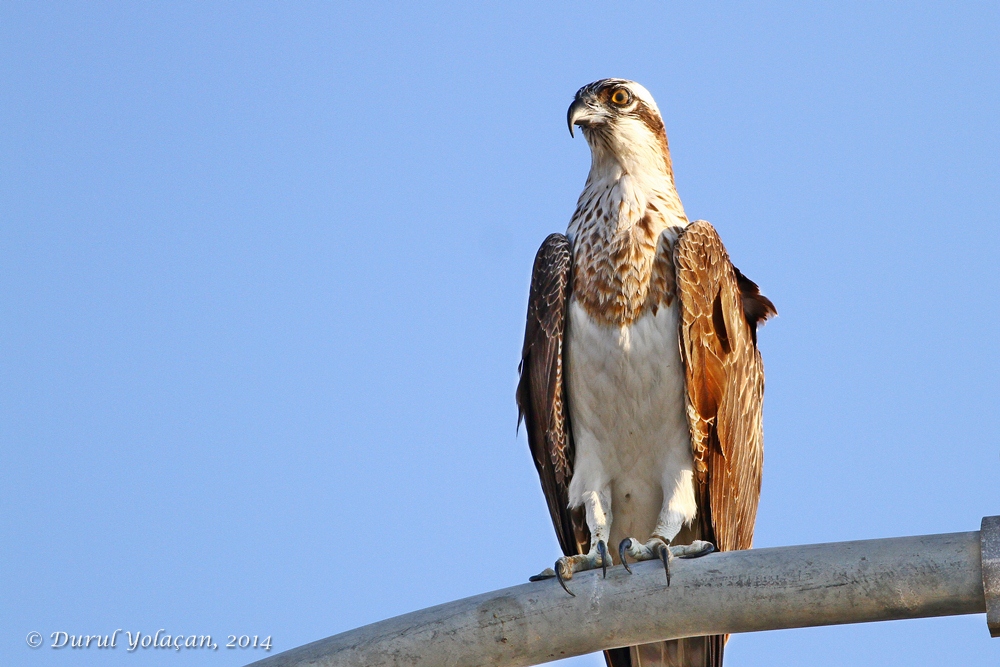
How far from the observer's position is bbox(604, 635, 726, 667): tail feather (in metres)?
6.57

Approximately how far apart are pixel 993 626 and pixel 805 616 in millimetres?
583

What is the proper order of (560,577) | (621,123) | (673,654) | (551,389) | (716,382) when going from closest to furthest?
(560,577), (673,654), (716,382), (551,389), (621,123)

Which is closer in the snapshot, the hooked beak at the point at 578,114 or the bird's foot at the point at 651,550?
the bird's foot at the point at 651,550

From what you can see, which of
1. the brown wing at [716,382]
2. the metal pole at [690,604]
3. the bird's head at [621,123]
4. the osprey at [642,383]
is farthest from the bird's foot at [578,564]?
the bird's head at [621,123]

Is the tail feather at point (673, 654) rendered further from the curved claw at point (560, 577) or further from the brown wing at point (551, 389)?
the curved claw at point (560, 577)

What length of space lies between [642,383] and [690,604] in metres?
2.52

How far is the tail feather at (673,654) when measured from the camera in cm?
657

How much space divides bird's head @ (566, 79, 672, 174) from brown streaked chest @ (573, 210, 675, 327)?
555mm

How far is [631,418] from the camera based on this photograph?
6.91m

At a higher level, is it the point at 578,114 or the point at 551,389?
the point at 578,114

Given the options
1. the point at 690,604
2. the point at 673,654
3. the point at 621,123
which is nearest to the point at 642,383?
the point at 673,654

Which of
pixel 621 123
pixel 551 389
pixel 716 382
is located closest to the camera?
pixel 716 382

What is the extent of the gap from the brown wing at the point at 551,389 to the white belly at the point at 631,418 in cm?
8

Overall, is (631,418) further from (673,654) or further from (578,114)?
(578,114)
